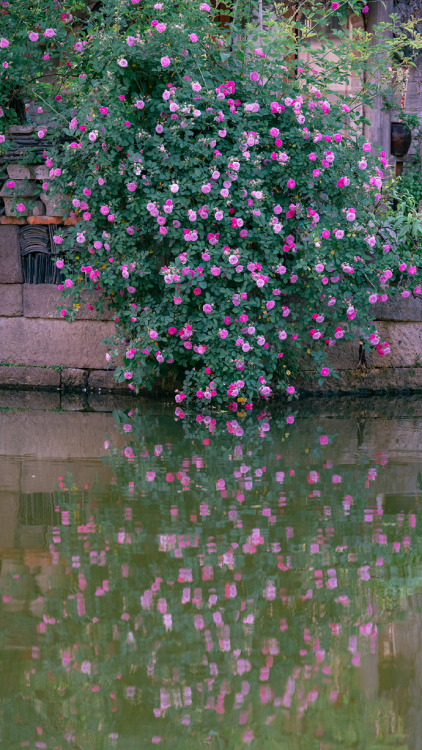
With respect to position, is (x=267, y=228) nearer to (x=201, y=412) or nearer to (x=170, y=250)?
(x=170, y=250)

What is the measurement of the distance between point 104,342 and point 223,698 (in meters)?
4.61

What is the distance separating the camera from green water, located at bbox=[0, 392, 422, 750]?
2.05 meters

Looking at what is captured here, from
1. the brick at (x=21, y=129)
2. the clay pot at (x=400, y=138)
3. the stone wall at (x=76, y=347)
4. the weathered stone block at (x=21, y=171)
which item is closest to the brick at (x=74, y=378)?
the stone wall at (x=76, y=347)

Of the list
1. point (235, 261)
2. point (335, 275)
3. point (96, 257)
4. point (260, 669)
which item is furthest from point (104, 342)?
point (260, 669)

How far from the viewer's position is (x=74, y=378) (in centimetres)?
733

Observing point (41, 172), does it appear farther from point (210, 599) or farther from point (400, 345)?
point (210, 599)

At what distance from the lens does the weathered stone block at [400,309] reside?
7223 mm

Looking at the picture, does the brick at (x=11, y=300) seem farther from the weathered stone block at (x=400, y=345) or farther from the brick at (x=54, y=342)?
the weathered stone block at (x=400, y=345)

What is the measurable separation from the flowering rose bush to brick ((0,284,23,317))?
0.92 metres

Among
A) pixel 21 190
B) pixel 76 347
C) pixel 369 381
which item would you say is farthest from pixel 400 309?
pixel 21 190

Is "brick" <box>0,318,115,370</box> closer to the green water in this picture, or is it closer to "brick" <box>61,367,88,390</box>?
"brick" <box>61,367,88,390</box>

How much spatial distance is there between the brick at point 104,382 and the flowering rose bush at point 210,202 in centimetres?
63

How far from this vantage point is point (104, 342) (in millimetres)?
6562

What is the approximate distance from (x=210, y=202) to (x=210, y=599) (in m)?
3.84
